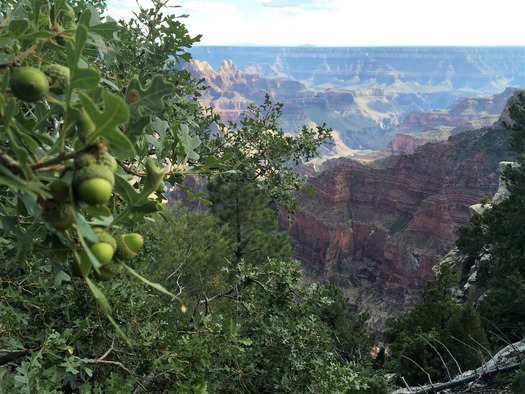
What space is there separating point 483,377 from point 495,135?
210ft

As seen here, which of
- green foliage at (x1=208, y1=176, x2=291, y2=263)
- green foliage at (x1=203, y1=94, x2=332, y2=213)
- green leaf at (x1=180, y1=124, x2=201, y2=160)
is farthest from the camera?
green foliage at (x1=208, y1=176, x2=291, y2=263)

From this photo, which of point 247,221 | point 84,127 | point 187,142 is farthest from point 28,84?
point 247,221

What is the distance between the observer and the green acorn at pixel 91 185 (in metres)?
0.96

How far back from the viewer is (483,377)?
7.23 meters

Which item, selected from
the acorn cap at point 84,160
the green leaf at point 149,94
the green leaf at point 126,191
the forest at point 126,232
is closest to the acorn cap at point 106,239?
the forest at point 126,232

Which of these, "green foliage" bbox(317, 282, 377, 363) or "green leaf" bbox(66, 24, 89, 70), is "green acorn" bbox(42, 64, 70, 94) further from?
"green foliage" bbox(317, 282, 377, 363)

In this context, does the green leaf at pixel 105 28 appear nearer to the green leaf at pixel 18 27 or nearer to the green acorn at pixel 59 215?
the green leaf at pixel 18 27

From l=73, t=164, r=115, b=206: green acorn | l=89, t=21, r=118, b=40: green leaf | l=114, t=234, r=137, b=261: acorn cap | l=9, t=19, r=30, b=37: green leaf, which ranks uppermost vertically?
l=89, t=21, r=118, b=40: green leaf

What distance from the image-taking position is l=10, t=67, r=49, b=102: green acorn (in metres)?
1.14

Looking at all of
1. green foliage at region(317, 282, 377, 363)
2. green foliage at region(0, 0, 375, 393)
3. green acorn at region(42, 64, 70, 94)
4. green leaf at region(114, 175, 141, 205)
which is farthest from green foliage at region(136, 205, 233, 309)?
green leaf at region(114, 175, 141, 205)

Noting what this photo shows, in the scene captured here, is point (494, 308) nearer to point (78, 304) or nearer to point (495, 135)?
point (78, 304)

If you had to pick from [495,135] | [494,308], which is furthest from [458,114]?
[494,308]

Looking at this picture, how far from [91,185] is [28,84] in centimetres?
42

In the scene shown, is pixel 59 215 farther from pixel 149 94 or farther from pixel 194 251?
pixel 194 251
